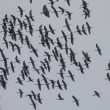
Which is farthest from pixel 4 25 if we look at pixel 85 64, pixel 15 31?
pixel 85 64

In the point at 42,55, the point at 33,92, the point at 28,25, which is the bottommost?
the point at 33,92

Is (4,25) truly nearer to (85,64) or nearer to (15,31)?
(15,31)

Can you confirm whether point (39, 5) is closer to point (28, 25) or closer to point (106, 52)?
point (28, 25)

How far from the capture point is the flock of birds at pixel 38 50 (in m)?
10.2

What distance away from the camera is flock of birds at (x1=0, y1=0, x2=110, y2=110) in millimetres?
10203

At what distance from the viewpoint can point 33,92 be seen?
33.9 feet

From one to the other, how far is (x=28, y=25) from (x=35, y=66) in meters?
0.87

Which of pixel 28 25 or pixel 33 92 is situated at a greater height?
pixel 28 25

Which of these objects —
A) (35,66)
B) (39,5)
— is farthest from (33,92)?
(39,5)

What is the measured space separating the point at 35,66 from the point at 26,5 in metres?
1.29

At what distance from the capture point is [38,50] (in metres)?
10.4

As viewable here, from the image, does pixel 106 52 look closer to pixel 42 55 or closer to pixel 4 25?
pixel 42 55

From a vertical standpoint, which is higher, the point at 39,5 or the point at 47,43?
the point at 39,5

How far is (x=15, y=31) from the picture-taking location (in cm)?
1050
